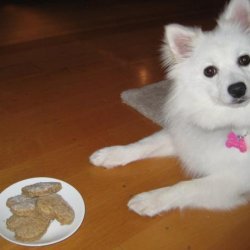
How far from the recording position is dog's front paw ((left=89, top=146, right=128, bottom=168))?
1.68m

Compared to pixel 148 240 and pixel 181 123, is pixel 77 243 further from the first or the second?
pixel 181 123

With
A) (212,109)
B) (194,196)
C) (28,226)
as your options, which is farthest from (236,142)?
(28,226)

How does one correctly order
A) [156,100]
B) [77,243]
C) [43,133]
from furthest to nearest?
[156,100] → [43,133] → [77,243]

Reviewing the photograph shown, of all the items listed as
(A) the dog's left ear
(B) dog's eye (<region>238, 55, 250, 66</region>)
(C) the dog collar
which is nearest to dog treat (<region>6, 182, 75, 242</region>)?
(C) the dog collar

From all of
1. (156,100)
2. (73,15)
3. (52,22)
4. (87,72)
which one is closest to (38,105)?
(87,72)

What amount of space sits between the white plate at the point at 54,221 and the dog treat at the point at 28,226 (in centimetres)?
2

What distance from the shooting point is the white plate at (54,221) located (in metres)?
1.26

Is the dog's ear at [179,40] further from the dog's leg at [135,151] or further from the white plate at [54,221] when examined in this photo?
the white plate at [54,221]

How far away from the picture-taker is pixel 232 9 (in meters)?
1.52

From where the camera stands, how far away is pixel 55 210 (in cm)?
133

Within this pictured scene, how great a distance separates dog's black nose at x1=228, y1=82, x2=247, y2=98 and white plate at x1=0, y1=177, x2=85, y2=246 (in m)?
0.71

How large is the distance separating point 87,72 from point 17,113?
67 centimetres

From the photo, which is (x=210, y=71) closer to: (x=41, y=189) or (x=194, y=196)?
(x=194, y=196)

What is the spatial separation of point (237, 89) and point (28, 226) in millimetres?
904
